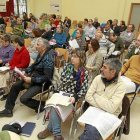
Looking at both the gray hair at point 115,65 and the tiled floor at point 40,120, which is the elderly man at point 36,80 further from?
the gray hair at point 115,65

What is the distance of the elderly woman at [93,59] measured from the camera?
8.98 ft

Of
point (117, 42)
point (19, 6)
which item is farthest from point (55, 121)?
point (19, 6)

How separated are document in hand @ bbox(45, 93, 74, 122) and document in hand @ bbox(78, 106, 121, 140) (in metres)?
0.29

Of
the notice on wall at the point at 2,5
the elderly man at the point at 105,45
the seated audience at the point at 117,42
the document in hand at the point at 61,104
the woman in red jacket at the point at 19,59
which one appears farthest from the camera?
the notice on wall at the point at 2,5

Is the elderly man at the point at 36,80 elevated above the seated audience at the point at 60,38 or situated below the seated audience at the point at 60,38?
below

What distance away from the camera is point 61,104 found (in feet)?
5.75

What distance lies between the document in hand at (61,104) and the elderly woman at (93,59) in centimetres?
99

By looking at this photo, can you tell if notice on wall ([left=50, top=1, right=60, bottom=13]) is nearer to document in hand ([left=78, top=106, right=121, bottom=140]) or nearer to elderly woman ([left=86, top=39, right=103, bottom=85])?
elderly woman ([left=86, top=39, right=103, bottom=85])

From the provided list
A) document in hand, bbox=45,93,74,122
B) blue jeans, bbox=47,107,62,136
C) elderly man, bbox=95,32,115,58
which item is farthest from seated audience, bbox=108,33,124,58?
blue jeans, bbox=47,107,62,136

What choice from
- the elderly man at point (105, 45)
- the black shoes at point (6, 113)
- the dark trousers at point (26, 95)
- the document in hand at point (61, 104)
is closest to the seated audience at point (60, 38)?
the elderly man at point (105, 45)

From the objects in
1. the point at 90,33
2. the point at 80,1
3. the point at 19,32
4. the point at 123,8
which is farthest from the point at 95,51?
the point at 80,1

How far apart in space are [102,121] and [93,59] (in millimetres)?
1473

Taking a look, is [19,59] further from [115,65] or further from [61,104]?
[115,65]

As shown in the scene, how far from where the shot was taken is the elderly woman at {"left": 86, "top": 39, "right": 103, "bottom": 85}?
108 inches
